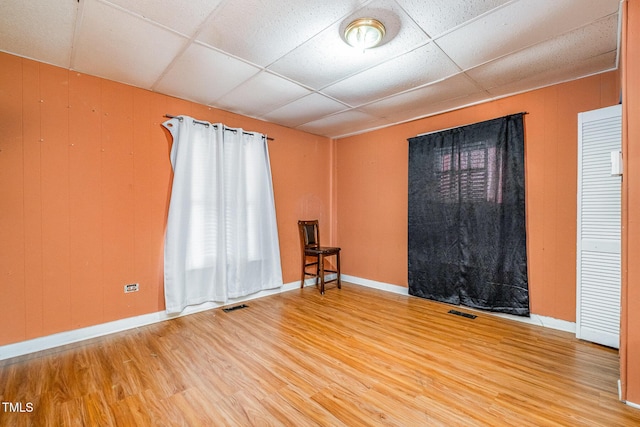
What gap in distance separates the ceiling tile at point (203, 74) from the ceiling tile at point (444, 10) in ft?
4.73

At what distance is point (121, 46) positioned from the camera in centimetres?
222

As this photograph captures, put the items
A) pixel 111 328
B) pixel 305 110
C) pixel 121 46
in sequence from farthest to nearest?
1. pixel 305 110
2. pixel 111 328
3. pixel 121 46

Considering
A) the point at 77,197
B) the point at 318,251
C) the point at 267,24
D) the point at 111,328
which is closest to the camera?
the point at 267,24

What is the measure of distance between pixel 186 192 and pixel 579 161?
401cm

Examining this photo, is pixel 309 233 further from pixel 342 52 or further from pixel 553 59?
pixel 553 59

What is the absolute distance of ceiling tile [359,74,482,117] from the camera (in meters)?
2.86

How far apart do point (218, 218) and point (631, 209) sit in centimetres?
365

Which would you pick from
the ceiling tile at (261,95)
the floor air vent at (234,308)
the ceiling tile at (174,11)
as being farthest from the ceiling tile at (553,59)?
the floor air vent at (234,308)

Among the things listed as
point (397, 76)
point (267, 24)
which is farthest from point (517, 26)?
point (267, 24)

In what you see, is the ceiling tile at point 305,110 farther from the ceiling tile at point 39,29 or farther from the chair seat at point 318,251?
the ceiling tile at point 39,29

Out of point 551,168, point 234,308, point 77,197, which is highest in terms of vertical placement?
point 551,168

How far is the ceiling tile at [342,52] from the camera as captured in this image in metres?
1.89

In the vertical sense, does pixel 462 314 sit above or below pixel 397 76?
below

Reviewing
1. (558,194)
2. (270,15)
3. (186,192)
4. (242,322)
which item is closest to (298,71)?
(270,15)
